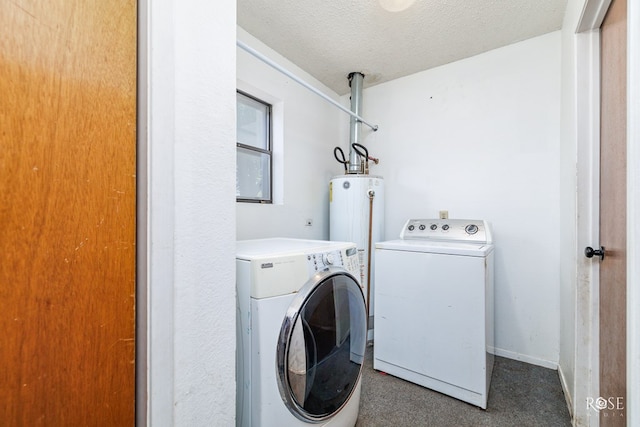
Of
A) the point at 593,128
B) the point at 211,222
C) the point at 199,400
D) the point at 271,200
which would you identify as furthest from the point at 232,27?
the point at 593,128

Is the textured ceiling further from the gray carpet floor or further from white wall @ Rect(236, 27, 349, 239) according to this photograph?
the gray carpet floor

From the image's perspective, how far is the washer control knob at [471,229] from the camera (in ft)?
6.32

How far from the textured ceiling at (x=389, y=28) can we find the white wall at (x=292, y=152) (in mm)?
214

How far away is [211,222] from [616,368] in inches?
60.4

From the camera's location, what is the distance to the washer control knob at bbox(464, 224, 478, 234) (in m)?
1.93

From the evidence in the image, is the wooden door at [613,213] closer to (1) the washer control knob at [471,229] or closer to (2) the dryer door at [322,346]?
(1) the washer control knob at [471,229]

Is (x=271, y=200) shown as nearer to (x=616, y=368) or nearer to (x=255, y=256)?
(x=255, y=256)

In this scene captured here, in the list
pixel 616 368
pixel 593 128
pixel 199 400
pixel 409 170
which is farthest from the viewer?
pixel 409 170

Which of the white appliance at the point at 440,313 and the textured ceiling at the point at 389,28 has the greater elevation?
the textured ceiling at the point at 389,28

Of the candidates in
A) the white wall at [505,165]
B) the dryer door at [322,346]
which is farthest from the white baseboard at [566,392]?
the dryer door at [322,346]

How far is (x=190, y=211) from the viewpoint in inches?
29.6

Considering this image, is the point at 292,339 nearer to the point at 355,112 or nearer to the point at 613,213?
the point at 613,213

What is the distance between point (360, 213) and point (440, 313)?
37.3 inches

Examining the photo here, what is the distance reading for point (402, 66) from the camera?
2393 millimetres
